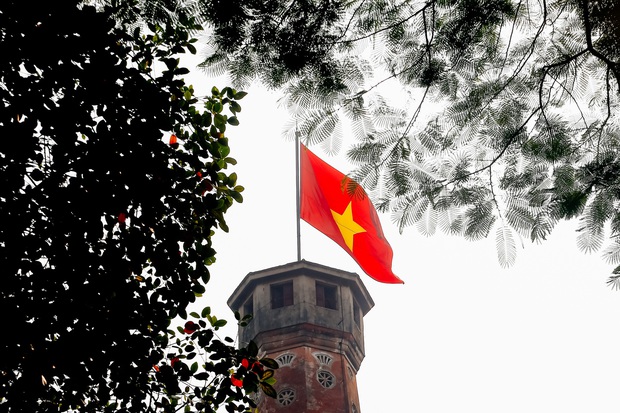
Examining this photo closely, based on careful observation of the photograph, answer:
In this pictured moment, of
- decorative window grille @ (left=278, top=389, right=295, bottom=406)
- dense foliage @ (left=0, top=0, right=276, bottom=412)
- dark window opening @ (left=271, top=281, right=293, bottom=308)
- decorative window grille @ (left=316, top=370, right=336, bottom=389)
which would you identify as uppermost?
dark window opening @ (left=271, top=281, right=293, bottom=308)

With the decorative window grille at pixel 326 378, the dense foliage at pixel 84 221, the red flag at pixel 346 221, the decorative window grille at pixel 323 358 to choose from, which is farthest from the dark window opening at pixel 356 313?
the dense foliage at pixel 84 221

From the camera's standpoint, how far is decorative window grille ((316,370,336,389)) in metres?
21.8

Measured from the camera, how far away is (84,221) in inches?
148

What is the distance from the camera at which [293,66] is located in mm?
4457

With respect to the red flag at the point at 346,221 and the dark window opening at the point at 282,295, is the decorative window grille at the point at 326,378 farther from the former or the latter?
the red flag at the point at 346,221

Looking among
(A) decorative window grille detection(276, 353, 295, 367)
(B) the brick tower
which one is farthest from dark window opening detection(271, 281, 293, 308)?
(A) decorative window grille detection(276, 353, 295, 367)

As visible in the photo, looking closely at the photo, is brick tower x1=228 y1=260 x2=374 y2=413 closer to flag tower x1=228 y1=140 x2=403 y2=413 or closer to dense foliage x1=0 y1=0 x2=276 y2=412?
flag tower x1=228 y1=140 x2=403 y2=413

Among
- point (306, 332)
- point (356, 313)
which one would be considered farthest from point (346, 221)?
point (356, 313)

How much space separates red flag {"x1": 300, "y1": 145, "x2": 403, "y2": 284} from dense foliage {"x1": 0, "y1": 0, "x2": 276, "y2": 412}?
1096 centimetres

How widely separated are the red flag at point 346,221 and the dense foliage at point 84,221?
10957 mm

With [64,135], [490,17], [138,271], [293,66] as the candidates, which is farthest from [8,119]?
[490,17]

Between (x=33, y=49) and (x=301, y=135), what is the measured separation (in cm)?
186

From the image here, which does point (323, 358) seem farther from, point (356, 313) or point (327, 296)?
point (356, 313)

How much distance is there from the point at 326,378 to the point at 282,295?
3075 mm
